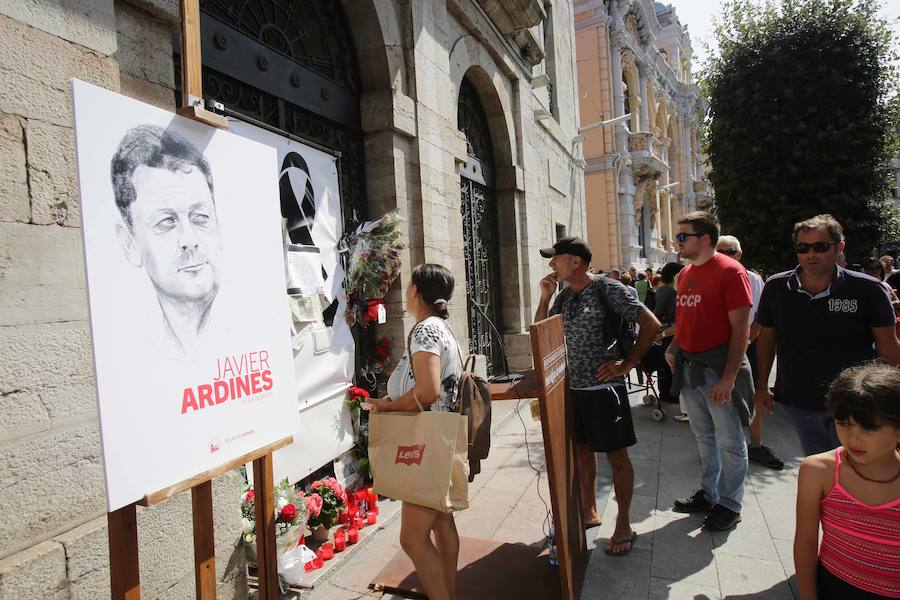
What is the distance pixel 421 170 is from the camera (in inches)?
205

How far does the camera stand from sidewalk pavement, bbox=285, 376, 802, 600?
2.90 m

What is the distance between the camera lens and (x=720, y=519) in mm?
3457

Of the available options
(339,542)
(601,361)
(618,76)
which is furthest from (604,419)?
(618,76)

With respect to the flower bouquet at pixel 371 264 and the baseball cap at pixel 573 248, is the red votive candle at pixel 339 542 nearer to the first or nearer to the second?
the flower bouquet at pixel 371 264

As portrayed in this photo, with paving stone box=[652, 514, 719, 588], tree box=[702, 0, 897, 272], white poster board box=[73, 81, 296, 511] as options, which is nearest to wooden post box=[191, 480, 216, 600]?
white poster board box=[73, 81, 296, 511]

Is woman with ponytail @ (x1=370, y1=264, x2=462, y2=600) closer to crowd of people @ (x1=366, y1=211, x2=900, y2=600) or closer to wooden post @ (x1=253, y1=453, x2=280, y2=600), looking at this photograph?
crowd of people @ (x1=366, y1=211, x2=900, y2=600)

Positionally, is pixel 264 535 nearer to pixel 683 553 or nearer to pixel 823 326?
pixel 683 553

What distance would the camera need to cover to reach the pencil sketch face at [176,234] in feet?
5.54

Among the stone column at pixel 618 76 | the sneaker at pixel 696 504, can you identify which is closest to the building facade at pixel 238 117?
the sneaker at pixel 696 504

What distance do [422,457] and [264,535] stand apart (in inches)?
29.2

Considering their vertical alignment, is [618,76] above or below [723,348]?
above

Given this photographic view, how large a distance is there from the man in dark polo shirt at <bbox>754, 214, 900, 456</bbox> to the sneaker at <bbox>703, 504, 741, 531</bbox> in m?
0.79

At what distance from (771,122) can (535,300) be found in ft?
14.7

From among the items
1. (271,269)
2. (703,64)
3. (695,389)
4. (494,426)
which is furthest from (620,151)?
(271,269)
